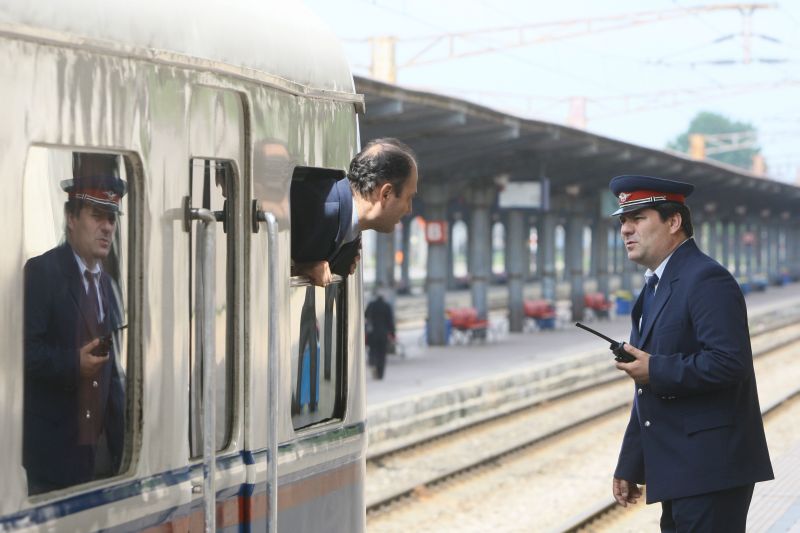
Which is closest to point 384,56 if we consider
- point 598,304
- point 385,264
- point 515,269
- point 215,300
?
point 385,264

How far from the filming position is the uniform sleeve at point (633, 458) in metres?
4.81

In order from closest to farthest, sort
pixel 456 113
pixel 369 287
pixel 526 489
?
pixel 526 489
pixel 456 113
pixel 369 287

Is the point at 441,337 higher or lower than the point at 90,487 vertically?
lower

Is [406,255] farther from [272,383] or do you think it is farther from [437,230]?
[272,383]

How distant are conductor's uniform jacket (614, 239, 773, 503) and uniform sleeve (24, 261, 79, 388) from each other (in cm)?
202

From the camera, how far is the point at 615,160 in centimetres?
2798

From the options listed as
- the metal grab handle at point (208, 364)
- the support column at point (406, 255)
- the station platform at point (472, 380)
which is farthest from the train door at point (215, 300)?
the support column at point (406, 255)

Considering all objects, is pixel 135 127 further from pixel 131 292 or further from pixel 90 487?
pixel 90 487

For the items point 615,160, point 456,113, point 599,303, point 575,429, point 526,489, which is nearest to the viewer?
point 526,489

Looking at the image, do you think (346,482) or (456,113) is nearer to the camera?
(346,482)

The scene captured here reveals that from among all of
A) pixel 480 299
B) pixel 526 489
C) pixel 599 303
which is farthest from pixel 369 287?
pixel 526 489

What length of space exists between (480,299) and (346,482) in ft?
84.4

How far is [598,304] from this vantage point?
3803 cm

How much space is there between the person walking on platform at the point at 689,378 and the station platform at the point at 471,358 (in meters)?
11.7
